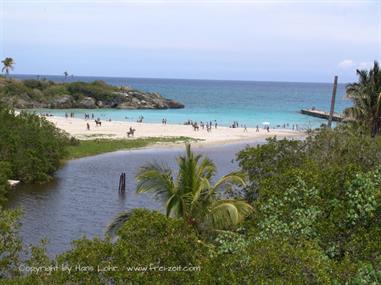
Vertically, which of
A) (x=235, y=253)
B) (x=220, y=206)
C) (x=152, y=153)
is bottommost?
(x=152, y=153)

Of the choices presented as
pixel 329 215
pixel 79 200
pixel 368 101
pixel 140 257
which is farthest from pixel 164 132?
pixel 140 257

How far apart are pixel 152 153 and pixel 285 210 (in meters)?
49.9

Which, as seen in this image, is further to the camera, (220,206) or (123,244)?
(220,206)

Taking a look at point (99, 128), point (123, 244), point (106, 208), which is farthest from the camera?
point (99, 128)

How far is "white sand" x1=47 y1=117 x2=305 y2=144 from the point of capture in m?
72.6

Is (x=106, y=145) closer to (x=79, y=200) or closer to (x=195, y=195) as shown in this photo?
(x=79, y=200)

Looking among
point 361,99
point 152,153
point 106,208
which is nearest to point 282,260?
point 106,208

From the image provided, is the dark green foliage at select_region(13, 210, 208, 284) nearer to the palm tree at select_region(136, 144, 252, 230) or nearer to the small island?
the palm tree at select_region(136, 144, 252, 230)

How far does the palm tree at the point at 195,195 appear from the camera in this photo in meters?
15.7

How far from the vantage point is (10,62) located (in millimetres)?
125438

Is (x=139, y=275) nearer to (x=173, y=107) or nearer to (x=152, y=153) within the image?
(x=152, y=153)

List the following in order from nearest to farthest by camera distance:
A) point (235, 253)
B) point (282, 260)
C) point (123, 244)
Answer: point (282, 260)
point (235, 253)
point (123, 244)

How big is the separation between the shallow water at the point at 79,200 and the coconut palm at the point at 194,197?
Result: 6095 millimetres

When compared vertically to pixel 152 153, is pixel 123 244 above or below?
above
